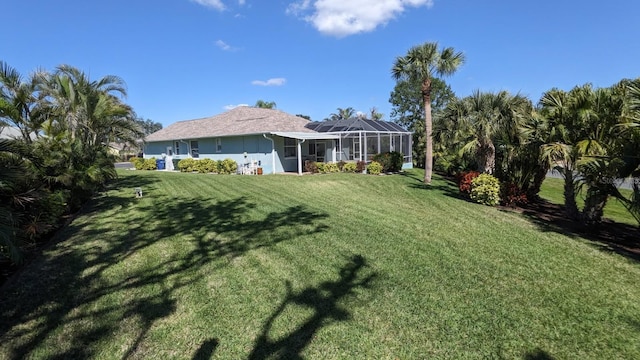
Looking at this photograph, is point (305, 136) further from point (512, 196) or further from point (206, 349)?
point (206, 349)

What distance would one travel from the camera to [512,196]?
34.5 feet

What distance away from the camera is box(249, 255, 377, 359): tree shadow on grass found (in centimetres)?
323

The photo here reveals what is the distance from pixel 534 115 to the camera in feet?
31.3

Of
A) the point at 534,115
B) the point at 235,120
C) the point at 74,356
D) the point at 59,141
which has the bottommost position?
the point at 74,356

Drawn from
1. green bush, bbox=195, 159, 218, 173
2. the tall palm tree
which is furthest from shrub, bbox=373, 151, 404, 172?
green bush, bbox=195, 159, 218, 173

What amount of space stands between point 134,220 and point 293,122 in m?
17.7

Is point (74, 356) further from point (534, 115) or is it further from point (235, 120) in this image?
point (235, 120)

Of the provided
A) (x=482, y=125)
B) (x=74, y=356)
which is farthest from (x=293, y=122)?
(x=74, y=356)

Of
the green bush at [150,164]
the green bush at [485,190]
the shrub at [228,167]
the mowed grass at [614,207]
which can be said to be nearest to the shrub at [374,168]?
the mowed grass at [614,207]

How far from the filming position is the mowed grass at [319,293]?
10.9 ft

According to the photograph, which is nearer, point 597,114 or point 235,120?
point 597,114

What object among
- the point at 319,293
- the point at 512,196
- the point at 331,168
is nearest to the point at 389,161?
the point at 331,168

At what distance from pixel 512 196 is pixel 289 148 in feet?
46.8

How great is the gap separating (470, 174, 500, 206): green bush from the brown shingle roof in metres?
12.7
